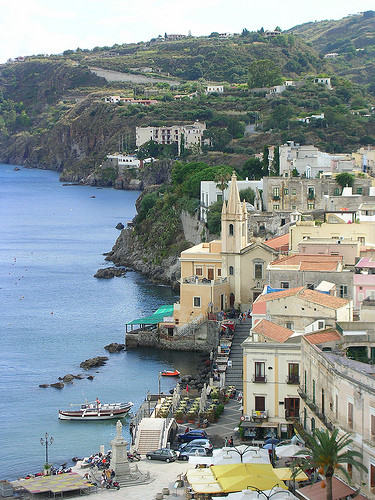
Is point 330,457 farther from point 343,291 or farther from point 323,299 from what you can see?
point 343,291

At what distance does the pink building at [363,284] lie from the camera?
4647 cm

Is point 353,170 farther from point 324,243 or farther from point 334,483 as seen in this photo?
point 334,483

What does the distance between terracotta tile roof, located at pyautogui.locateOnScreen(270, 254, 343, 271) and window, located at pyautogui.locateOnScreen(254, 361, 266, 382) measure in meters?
9.65

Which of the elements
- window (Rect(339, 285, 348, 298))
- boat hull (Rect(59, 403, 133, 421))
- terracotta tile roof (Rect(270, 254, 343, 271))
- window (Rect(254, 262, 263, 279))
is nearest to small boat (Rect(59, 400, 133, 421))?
boat hull (Rect(59, 403, 133, 421))

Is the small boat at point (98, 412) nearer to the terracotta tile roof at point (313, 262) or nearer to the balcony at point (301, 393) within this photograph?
the terracotta tile roof at point (313, 262)

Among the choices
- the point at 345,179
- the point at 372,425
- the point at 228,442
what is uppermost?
the point at 345,179

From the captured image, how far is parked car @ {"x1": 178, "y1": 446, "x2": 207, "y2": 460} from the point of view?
127 ft

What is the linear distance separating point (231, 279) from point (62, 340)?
40.6ft

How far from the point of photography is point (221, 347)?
5853cm

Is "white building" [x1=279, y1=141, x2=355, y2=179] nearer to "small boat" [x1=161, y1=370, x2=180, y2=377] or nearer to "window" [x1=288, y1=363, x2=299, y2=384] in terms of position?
"small boat" [x1=161, y1=370, x2=180, y2=377]

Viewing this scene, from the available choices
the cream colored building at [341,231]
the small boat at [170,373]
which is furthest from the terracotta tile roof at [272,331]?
the small boat at [170,373]

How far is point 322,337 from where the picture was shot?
120 feet

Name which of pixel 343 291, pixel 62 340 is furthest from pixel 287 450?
pixel 62 340

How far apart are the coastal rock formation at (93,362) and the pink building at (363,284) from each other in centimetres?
1909
